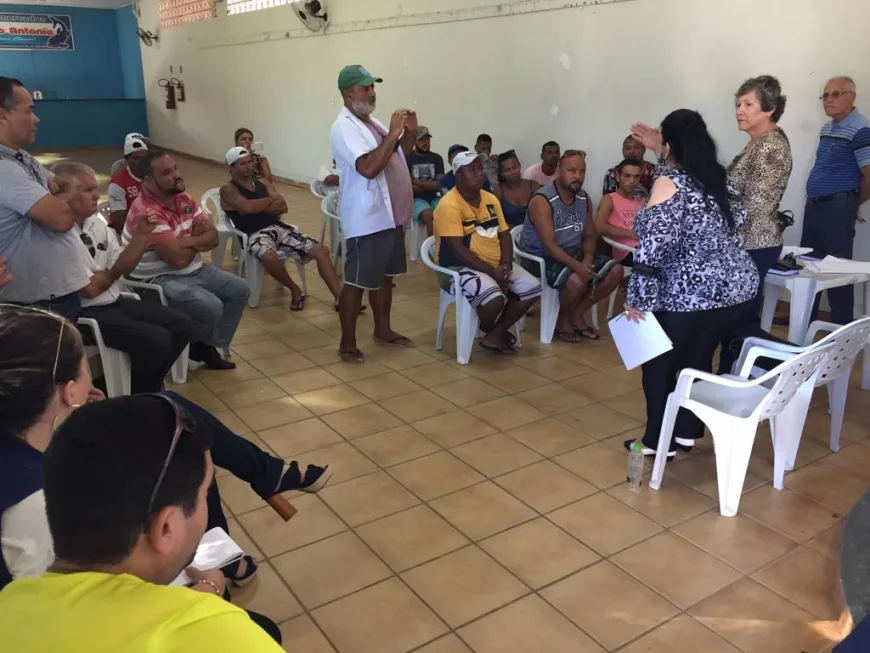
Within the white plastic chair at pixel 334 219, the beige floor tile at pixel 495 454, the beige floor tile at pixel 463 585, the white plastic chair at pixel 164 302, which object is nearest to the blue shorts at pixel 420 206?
the white plastic chair at pixel 334 219

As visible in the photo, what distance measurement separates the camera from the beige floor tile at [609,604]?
73.9 inches

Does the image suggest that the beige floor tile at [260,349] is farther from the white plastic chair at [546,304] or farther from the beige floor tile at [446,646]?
the beige floor tile at [446,646]

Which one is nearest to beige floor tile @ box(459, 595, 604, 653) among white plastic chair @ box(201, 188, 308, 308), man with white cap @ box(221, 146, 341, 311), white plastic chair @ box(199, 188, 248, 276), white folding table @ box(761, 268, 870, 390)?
white folding table @ box(761, 268, 870, 390)

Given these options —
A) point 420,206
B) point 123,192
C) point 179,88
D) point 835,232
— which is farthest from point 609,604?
point 179,88

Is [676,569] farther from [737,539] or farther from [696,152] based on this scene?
[696,152]

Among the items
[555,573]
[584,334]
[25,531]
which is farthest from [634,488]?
[25,531]

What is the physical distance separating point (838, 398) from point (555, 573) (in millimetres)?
1548

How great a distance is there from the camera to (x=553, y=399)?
334 cm

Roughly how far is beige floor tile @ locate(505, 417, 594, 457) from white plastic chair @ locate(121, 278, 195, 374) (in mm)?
1670

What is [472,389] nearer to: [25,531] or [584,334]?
[584,334]

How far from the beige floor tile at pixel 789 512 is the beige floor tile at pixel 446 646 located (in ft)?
3.93

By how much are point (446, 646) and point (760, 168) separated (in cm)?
229

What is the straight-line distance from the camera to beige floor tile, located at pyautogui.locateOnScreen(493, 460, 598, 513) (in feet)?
8.18

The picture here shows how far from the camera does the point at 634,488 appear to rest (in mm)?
2570
